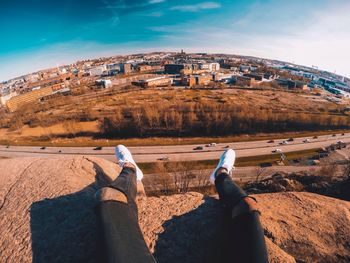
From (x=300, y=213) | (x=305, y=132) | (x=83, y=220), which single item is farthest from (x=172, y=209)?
(x=305, y=132)

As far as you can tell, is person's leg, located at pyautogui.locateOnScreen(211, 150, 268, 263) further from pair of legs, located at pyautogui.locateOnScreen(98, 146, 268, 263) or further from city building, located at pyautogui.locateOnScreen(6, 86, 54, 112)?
city building, located at pyautogui.locateOnScreen(6, 86, 54, 112)

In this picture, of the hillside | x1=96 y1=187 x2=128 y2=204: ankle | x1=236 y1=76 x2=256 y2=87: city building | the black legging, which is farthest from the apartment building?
the black legging

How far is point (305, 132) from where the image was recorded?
42.8 m

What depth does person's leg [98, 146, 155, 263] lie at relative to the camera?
3497mm

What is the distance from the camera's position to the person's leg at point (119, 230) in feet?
11.5

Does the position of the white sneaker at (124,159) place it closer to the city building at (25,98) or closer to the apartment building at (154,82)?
the apartment building at (154,82)

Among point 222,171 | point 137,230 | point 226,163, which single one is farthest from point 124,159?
point 137,230

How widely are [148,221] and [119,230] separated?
183cm

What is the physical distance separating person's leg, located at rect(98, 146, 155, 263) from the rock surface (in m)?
0.42

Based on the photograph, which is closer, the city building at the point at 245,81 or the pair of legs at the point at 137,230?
the pair of legs at the point at 137,230

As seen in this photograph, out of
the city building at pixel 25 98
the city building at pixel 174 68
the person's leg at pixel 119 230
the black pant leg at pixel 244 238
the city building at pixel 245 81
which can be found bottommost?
A: the city building at pixel 25 98

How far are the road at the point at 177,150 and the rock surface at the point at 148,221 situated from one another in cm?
2300

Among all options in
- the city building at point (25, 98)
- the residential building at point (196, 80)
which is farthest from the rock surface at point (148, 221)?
the city building at point (25, 98)

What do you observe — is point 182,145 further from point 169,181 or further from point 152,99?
point 152,99
